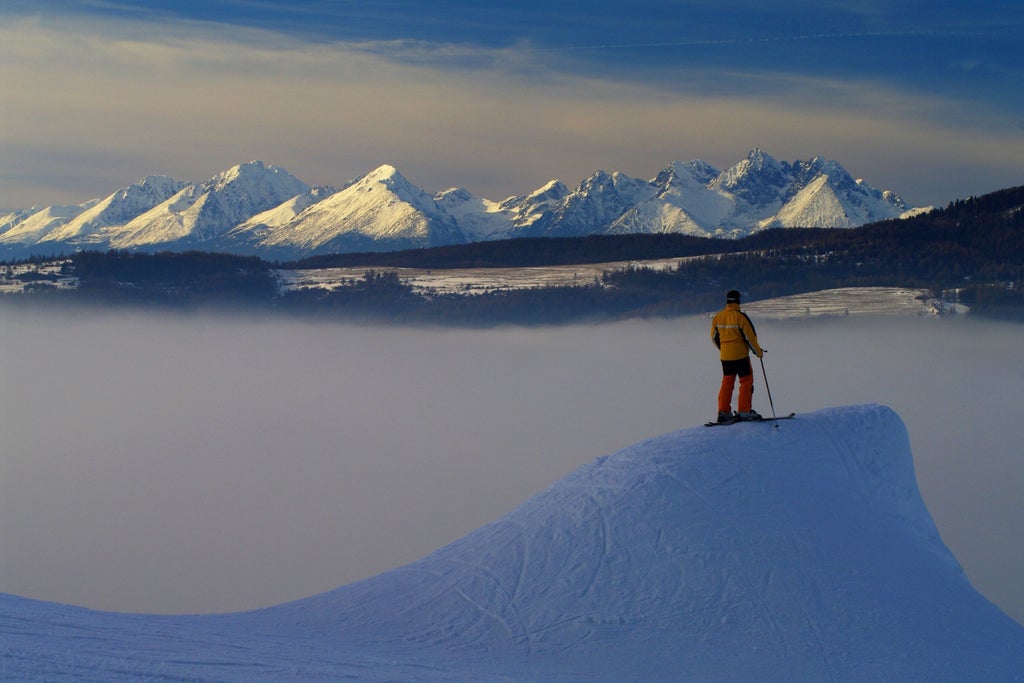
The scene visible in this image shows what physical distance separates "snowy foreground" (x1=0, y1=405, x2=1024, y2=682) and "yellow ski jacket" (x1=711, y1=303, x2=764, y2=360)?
1791 mm

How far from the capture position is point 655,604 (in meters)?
12.2

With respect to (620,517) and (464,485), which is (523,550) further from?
(464,485)

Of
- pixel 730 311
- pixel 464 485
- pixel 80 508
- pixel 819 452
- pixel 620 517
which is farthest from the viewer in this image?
pixel 80 508

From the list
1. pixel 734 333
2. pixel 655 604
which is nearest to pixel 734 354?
pixel 734 333

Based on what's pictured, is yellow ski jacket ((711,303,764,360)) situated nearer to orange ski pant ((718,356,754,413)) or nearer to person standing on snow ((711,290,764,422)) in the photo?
person standing on snow ((711,290,764,422))

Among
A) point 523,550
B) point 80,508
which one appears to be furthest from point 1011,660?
point 80,508

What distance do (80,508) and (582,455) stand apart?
86534 mm

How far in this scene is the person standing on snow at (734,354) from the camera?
16.7 meters

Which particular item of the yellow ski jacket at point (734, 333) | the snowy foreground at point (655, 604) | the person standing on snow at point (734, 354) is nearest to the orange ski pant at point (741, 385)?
the person standing on snow at point (734, 354)

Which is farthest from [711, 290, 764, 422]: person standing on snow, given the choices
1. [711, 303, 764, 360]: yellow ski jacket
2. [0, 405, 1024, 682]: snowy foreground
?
[0, 405, 1024, 682]: snowy foreground

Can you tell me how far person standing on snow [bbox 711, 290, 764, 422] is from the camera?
16719 millimetres

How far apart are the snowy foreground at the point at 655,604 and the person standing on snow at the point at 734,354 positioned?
1340mm

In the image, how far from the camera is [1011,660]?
1161 centimetres

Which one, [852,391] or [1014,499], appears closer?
[1014,499]
